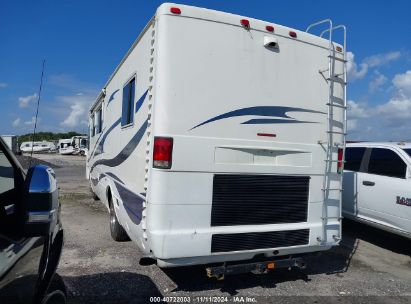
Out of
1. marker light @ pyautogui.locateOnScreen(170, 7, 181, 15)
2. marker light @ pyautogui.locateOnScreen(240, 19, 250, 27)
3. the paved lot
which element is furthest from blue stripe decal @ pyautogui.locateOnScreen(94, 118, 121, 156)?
marker light @ pyautogui.locateOnScreen(240, 19, 250, 27)

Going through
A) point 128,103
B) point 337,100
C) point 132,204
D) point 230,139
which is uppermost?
point 337,100

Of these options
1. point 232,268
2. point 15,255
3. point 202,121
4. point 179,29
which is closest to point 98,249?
point 232,268

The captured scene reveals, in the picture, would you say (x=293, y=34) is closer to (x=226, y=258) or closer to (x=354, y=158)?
(x=226, y=258)

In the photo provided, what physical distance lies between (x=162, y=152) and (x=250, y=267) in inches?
68.9

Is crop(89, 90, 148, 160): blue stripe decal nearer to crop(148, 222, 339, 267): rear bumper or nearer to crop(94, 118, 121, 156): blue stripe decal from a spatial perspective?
crop(94, 118, 121, 156): blue stripe decal

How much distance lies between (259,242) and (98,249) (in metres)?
3.09

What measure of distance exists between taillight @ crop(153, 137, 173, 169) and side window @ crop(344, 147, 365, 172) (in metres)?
4.81

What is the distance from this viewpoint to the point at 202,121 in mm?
4266

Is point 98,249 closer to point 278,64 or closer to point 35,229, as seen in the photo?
point 278,64

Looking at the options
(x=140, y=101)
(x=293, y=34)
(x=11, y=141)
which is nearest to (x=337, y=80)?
(x=293, y=34)

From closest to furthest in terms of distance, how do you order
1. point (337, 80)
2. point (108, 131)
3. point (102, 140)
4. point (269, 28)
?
1. point (269, 28)
2. point (337, 80)
3. point (108, 131)
4. point (102, 140)

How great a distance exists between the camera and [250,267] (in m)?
4.61

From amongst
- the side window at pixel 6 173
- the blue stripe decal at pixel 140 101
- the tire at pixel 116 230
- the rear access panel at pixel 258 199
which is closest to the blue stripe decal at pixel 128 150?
the blue stripe decal at pixel 140 101

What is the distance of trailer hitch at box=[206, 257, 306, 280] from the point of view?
14.5 ft
